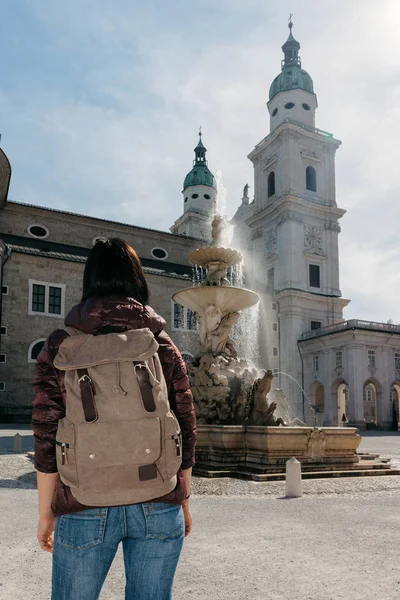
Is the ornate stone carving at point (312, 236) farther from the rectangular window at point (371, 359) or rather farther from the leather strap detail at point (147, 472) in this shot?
the leather strap detail at point (147, 472)

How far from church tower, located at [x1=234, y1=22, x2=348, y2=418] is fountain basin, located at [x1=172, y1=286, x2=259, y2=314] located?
106 feet

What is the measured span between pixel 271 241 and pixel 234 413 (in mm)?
40972

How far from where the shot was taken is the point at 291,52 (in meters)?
59.9

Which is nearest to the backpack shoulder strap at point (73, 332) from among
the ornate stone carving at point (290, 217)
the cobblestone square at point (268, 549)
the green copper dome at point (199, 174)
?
the cobblestone square at point (268, 549)

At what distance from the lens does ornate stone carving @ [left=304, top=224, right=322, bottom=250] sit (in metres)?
52.3

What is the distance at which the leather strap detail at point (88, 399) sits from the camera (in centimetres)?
213

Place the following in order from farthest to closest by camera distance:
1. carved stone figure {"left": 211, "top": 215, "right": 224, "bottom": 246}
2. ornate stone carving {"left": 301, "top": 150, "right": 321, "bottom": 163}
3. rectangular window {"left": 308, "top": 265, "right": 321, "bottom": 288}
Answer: ornate stone carving {"left": 301, "top": 150, "right": 321, "bottom": 163} → rectangular window {"left": 308, "top": 265, "right": 321, "bottom": 288} → carved stone figure {"left": 211, "top": 215, "right": 224, "bottom": 246}

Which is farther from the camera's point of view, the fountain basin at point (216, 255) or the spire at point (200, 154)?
the spire at point (200, 154)

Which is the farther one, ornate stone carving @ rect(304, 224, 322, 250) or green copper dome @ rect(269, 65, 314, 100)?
green copper dome @ rect(269, 65, 314, 100)

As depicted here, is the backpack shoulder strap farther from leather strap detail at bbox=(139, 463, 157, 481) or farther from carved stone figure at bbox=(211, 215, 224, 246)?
carved stone figure at bbox=(211, 215, 224, 246)

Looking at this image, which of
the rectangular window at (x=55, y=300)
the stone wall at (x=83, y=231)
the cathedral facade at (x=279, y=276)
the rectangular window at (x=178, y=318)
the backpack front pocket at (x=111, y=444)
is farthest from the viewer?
the stone wall at (x=83, y=231)

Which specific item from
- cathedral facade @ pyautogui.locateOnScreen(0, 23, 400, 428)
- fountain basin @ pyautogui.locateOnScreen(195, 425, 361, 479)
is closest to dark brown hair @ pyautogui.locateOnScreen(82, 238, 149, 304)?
fountain basin @ pyautogui.locateOnScreen(195, 425, 361, 479)

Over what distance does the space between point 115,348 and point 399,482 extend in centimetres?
1032

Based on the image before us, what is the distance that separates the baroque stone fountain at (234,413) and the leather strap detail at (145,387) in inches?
343
